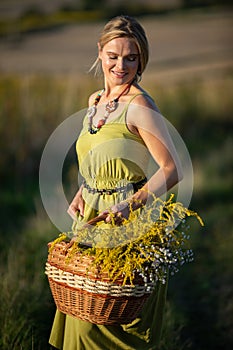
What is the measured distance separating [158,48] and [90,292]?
17.7 m

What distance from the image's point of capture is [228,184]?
35.7ft

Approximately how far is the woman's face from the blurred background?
1754 millimetres

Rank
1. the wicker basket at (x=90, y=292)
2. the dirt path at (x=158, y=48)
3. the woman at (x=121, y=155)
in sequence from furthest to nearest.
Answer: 1. the dirt path at (x=158, y=48)
2. the woman at (x=121, y=155)
3. the wicker basket at (x=90, y=292)

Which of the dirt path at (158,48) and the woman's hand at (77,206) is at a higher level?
the dirt path at (158,48)

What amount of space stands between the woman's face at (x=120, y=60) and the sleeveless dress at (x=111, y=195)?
6.2 inches

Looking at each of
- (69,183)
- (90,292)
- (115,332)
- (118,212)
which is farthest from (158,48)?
(90,292)

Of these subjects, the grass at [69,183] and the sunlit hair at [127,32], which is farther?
the grass at [69,183]

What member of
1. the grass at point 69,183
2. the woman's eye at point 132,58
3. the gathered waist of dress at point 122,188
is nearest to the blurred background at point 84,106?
the grass at point 69,183

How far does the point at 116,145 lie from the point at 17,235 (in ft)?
15.3

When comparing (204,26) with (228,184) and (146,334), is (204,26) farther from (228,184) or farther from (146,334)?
(146,334)

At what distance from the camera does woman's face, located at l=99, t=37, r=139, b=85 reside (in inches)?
127

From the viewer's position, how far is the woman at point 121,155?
3.20 m

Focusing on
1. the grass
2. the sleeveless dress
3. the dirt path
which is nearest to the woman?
the sleeveless dress

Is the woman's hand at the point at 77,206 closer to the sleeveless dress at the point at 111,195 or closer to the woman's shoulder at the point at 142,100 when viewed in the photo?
the sleeveless dress at the point at 111,195
